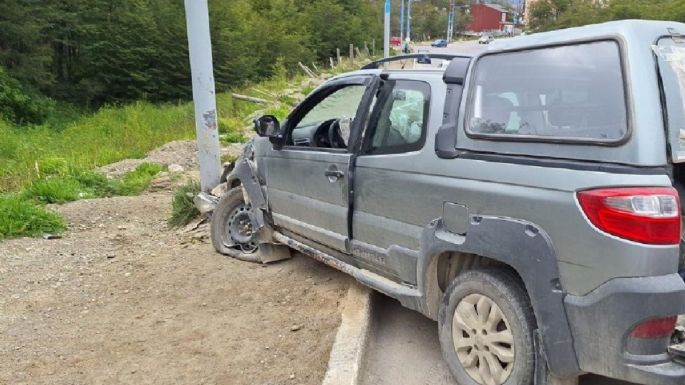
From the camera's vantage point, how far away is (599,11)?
60.8 meters

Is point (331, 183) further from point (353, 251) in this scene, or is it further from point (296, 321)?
point (296, 321)

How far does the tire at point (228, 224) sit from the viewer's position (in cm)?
583

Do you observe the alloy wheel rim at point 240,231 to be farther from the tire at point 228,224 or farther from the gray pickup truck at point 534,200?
the gray pickup truck at point 534,200

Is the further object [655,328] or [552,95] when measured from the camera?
[552,95]

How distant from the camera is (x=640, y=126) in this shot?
8.04ft

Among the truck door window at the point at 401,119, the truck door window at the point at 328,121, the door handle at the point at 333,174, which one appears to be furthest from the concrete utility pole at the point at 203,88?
the truck door window at the point at 401,119

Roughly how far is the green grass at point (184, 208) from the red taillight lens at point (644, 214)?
18.2ft

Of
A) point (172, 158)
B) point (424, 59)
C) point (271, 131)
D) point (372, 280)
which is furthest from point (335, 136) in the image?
point (172, 158)

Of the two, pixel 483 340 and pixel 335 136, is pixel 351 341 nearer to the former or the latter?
pixel 483 340

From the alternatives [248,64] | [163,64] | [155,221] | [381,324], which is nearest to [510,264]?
[381,324]

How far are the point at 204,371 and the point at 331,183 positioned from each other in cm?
153

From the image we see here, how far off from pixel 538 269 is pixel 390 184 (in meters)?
1.20

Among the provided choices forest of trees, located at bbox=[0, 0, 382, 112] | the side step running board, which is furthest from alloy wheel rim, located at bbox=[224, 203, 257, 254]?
forest of trees, located at bbox=[0, 0, 382, 112]

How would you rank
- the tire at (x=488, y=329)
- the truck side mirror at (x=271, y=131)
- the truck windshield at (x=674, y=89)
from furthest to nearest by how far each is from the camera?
the truck side mirror at (x=271, y=131)
the tire at (x=488, y=329)
the truck windshield at (x=674, y=89)
